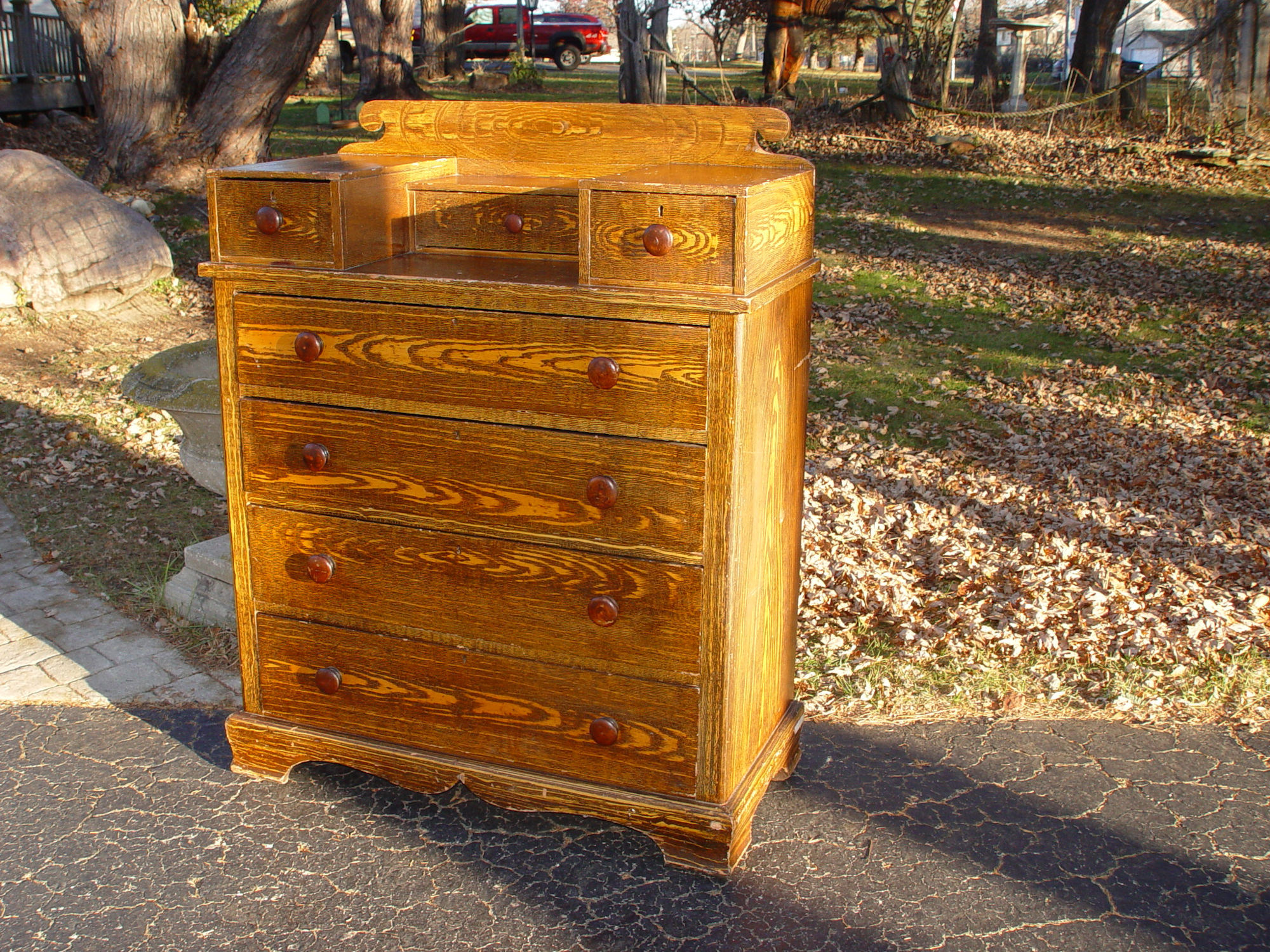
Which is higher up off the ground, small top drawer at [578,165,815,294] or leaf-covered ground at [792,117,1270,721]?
small top drawer at [578,165,815,294]

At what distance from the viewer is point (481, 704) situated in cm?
325

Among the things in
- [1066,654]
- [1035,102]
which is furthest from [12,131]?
[1066,654]

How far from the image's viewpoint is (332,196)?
2.99 m

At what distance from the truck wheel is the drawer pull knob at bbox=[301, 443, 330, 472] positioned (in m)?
32.4

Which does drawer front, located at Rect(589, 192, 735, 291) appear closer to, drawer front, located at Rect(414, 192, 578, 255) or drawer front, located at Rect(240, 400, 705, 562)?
drawer front, located at Rect(240, 400, 705, 562)

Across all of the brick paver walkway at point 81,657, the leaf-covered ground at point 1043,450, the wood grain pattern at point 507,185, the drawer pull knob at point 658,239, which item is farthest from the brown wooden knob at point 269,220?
the leaf-covered ground at point 1043,450

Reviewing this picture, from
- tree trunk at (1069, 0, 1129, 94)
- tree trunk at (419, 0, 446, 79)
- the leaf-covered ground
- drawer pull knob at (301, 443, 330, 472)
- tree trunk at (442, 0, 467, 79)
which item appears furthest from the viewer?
tree trunk at (442, 0, 467, 79)

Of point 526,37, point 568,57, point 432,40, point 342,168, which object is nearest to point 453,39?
point 432,40

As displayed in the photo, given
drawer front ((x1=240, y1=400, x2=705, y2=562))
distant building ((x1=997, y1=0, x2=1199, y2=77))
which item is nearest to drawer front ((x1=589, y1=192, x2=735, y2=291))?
drawer front ((x1=240, y1=400, x2=705, y2=562))

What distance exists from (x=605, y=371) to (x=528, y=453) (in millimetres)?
326

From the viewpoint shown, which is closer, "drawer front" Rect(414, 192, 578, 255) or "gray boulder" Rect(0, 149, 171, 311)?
"drawer front" Rect(414, 192, 578, 255)

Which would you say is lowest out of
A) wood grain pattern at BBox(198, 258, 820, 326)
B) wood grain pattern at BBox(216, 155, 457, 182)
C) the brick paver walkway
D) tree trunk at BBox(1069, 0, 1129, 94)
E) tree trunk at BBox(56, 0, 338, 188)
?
the brick paver walkway

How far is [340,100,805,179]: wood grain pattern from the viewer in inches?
125

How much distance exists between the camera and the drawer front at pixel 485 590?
2977mm
